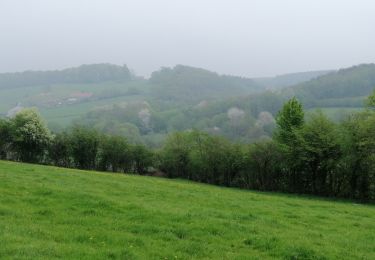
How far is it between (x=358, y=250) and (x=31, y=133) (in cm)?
5891

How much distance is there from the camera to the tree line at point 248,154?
5091cm

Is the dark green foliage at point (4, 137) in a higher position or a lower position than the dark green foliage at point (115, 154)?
higher

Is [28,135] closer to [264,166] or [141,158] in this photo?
[141,158]

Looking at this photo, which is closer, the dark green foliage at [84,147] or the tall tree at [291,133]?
the tall tree at [291,133]

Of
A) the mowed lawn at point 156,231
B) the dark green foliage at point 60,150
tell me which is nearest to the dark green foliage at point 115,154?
the dark green foliage at point 60,150

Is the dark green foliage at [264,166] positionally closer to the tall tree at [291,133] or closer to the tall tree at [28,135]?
the tall tree at [291,133]

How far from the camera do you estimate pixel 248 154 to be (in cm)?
6316

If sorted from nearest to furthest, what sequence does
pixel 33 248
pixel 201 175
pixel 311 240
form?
pixel 33 248 → pixel 311 240 → pixel 201 175

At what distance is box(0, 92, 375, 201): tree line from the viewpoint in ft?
167

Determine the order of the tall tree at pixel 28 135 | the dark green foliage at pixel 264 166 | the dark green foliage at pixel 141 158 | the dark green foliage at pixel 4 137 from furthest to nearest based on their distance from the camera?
the dark green foliage at pixel 141 158 → the dark green foliage at pixel 4 137 → the tall tree at pixel 28 135 → the dark green foliage at pixel 264 166

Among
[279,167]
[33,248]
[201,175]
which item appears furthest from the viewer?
[201,175]

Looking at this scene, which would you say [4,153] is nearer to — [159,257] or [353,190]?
[353,190]

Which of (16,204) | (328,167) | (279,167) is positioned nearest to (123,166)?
(279,167)

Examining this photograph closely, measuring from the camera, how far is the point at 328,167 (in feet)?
176
